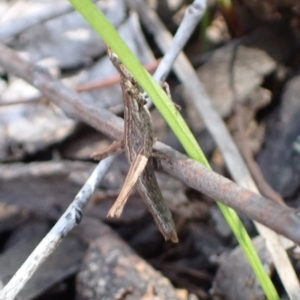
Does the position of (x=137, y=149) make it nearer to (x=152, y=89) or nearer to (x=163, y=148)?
(x=163, y=148)

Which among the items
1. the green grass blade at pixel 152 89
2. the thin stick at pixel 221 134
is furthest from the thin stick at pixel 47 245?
the thin stick at pixel 221 134

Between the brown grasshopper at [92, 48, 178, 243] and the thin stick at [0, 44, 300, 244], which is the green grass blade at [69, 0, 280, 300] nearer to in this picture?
the thin stick at [0, 44, 300, 244]

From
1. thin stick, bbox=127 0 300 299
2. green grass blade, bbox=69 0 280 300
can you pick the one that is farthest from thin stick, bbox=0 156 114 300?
thin stick, bbox=127 0 300 299

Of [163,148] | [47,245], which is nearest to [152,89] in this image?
[163,148]

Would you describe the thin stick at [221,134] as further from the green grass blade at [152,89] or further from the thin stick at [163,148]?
the thin stick at [163,148]

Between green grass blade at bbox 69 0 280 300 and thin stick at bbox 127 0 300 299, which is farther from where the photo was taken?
thin stick at bbox 127 0 300 299

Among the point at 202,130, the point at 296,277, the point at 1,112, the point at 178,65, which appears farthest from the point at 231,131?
the point at 1,112
